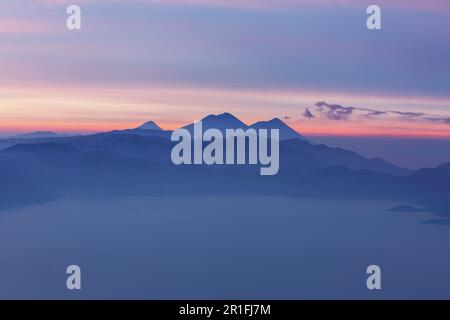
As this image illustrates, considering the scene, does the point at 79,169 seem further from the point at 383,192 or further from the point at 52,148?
the point at 383,192

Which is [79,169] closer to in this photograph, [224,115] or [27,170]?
[27,170]

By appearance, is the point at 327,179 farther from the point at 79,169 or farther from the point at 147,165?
the point at 79,169

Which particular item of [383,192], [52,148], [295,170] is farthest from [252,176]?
[52,148]
